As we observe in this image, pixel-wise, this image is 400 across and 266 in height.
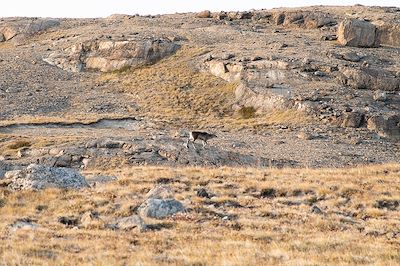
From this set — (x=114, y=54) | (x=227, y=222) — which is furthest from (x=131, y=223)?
(x=114, y=54)

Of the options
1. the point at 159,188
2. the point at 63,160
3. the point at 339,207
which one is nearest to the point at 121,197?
the point at 159,188

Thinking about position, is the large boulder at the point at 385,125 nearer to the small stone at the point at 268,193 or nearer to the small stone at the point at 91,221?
the small stone at the point at 268,193

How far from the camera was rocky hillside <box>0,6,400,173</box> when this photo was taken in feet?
99.9

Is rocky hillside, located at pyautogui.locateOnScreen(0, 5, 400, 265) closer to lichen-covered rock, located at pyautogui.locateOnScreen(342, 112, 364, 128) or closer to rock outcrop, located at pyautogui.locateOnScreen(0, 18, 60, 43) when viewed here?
lichen-covered rock, located at pyautogui.locateOnScreen(342, 112, 364, 128)

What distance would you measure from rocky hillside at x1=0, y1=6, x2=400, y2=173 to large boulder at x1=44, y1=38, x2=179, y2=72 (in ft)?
0.54

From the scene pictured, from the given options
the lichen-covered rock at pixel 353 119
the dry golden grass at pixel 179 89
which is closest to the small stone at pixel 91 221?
the lichen-covered rock at pixel 353 119

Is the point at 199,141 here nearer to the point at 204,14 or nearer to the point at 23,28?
the point at 204,14

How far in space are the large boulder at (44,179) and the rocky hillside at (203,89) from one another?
6.60 metres

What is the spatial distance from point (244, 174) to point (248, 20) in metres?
58.3

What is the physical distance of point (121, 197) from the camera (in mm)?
17906

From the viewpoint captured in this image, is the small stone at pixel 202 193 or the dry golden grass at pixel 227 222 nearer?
the dry golden grass at pixel 227 222

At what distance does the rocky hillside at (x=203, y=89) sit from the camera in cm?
3045

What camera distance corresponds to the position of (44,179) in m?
19.3

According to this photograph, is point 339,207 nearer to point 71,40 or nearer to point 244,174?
point 244,174
